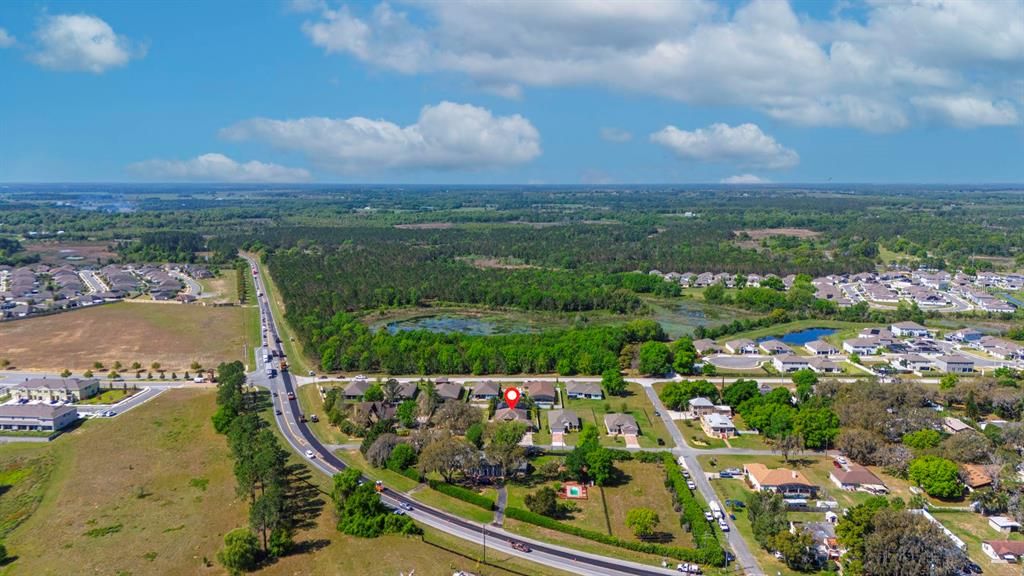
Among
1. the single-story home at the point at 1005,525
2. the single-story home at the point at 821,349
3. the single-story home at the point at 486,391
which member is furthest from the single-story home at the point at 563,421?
the single-story home at the point at 821,349

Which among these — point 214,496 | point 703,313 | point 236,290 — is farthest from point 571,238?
point 214,496

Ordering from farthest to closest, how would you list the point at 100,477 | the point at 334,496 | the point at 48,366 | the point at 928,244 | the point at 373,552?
the point at 928,244 < the point at 48,366 < the point at 100,477 < the point at 334,496 < the point at 373,552

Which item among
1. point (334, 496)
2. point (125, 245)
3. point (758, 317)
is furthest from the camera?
point (125, 245)

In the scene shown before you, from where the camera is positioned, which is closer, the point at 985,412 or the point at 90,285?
the point at 985,412

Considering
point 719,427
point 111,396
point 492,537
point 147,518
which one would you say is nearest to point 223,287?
point 111,396

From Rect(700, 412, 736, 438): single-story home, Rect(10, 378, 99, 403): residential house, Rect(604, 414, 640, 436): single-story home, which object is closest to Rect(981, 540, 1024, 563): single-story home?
Rect(700, 412, 736, 438): single-story home

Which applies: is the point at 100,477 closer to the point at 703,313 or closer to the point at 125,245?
the point at 703,313
